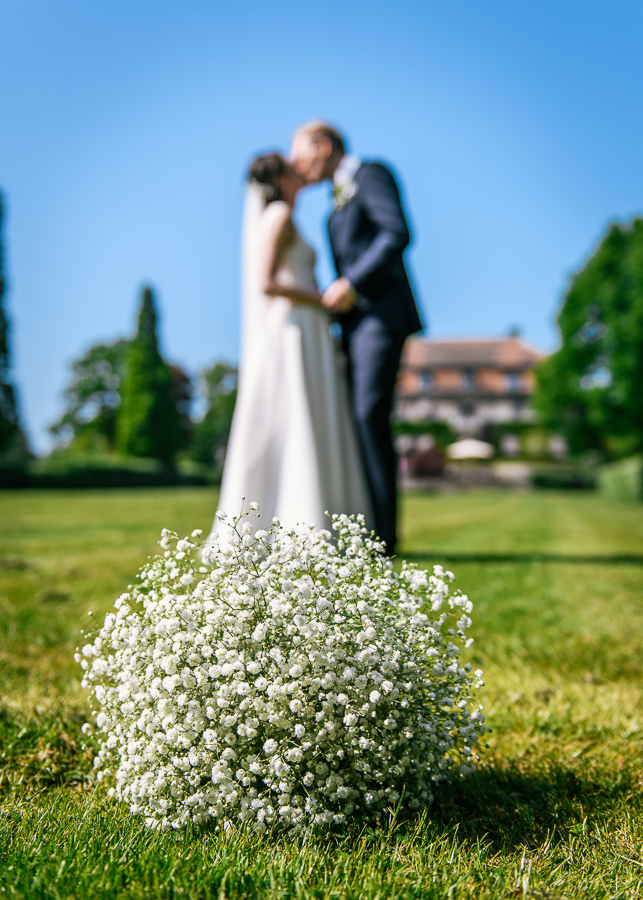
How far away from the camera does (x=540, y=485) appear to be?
40.8 m

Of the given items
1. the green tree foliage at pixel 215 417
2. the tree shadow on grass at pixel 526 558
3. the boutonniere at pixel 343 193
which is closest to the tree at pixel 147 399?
the green tree foliage at pixel 215 417

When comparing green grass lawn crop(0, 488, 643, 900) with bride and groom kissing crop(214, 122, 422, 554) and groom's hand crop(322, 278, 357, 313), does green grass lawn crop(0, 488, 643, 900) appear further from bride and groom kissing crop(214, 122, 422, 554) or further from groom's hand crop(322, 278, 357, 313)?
groom's hand crop(322, 278, 357, 313)

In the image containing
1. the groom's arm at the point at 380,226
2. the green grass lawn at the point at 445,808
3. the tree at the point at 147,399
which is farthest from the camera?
the tree at the point at 147,399

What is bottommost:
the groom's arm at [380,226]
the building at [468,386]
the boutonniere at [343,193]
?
the groom's arm at [380,226]

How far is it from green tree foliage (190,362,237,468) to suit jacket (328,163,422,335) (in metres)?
46.7

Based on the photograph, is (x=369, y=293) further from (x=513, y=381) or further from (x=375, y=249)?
(x=513, y=381)

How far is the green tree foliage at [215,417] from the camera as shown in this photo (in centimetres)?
5516

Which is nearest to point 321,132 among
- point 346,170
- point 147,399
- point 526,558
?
point 346,170

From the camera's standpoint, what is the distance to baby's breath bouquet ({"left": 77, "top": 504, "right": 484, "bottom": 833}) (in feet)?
4.71

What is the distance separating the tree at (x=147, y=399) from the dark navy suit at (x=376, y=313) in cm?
4257

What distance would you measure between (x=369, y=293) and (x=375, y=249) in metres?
0.26

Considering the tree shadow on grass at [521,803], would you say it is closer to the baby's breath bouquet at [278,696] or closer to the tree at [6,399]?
the baby's breath bouquet at [278,696]

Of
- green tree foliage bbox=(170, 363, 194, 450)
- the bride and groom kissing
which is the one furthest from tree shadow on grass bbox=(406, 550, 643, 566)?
green tree foliage bbox=(170, 363, 194, 450)

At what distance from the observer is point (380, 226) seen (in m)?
3.89
